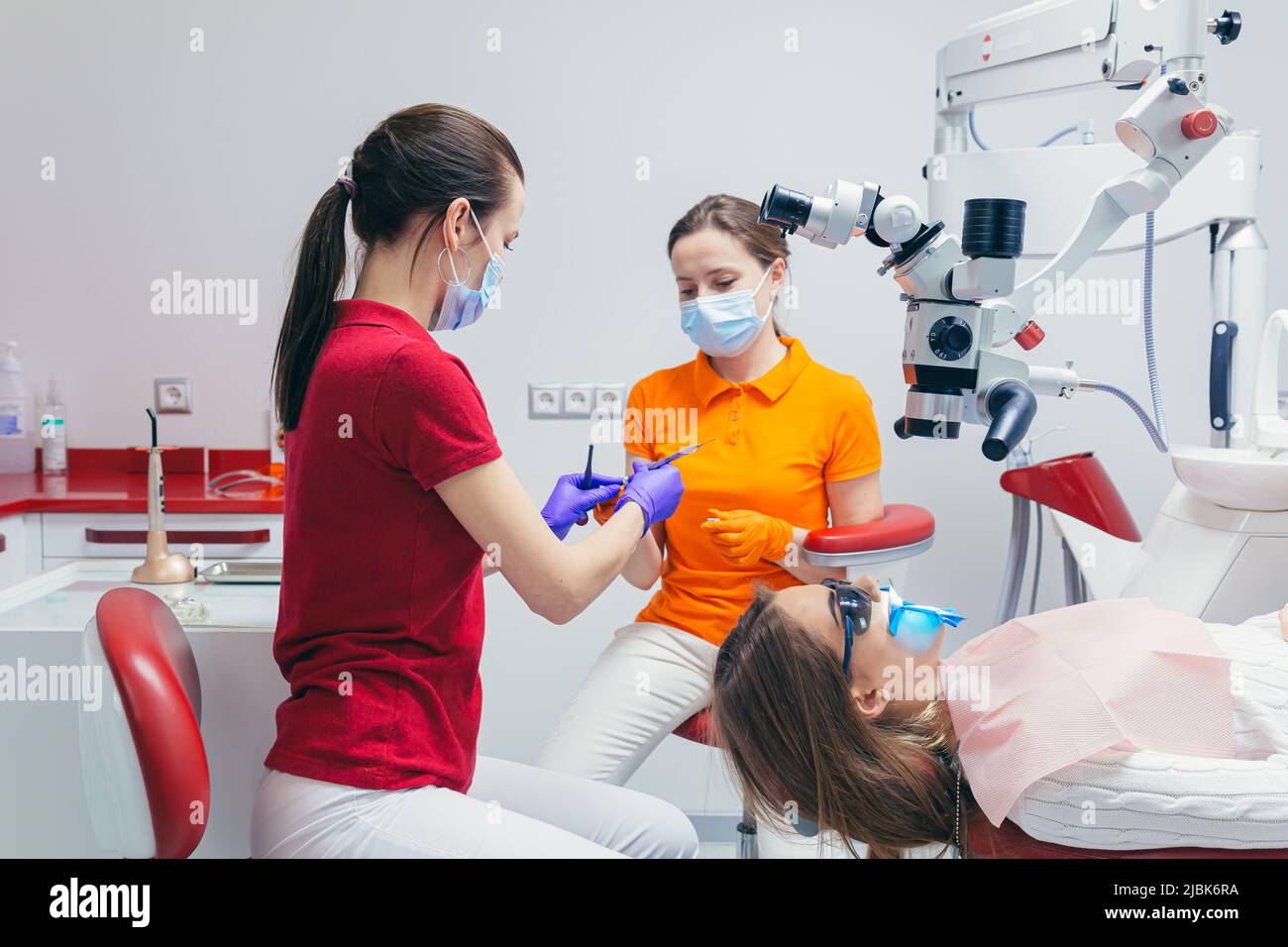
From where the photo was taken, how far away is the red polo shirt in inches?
41.4

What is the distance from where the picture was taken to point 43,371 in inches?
105

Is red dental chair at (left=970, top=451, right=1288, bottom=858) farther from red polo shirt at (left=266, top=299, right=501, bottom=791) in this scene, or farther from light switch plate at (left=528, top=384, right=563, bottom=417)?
red polo shirt at (left=266, top=299, right=501, bottom=791)

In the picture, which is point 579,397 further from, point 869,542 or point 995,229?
point 995,229

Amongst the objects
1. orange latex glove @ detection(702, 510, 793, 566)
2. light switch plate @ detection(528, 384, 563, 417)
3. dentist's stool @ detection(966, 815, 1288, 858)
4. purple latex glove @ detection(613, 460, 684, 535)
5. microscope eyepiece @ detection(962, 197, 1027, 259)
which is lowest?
dentist's stool @ detection(966, 815, 1288, 858)

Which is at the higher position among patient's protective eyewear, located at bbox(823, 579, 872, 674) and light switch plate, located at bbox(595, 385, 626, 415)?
light switch plate, located at bbox(595, 385, 626, 415)

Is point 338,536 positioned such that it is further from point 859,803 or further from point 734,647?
point 859,803

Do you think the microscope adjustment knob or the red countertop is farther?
the red countertop

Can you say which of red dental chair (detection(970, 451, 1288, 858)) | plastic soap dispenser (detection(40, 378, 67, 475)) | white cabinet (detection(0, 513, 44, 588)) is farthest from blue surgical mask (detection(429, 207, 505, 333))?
plastic soap dispenser (detection(40, 378, 67, 475))

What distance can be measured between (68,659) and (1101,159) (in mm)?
1689

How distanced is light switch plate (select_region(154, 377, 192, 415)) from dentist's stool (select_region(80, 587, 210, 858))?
1.74 meters

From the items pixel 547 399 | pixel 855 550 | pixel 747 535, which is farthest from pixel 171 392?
pixel 855 550

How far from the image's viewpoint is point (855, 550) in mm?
1737
